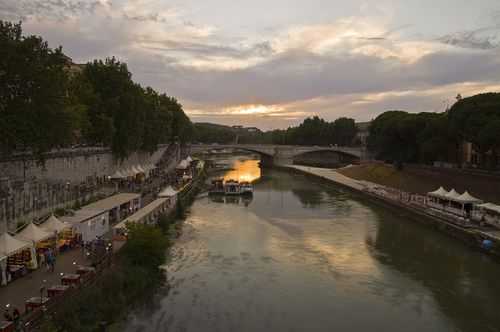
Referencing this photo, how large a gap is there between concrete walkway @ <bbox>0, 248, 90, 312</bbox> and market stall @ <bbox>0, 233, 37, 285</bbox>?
0.20 meters

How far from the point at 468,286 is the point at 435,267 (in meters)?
2.40

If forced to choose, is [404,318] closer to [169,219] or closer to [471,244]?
[471,244]

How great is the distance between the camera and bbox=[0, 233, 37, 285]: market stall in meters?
12.3

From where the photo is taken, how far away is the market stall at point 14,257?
12273 millimetres

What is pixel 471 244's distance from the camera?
2205 centimetres

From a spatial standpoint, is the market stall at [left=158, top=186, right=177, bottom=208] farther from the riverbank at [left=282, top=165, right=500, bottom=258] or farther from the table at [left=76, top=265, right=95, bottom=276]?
the table at [left=76, top=265, right=95, bottom=276]

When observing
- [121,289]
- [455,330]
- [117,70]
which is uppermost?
[117,70]

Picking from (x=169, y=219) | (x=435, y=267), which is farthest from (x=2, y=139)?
(x=435, y=267)

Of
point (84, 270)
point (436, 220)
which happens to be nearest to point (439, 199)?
point (436, 220)

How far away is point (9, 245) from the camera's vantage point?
1243cm

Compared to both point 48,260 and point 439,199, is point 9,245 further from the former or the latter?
point 439,199

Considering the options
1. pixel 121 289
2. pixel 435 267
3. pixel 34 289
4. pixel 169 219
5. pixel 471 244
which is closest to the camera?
pixel 34 289

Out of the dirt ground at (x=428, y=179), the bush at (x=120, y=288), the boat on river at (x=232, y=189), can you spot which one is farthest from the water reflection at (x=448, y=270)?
the boat on river at (x=232, y=189)

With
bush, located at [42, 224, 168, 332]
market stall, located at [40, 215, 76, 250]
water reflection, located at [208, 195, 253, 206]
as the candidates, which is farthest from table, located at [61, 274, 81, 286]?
water reflection, located at [208, 195, 253, 206]
